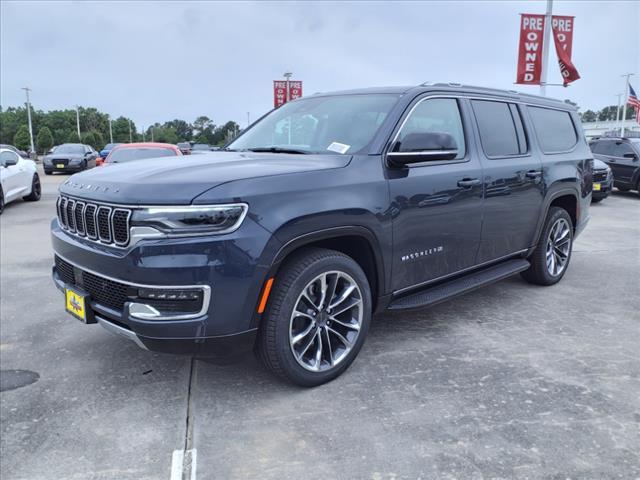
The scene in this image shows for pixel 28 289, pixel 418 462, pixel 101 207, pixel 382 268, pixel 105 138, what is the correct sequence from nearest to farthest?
1. pixel 418 462
2. pixel 101 207
3. pixel 382 268
4. pixel 28 289
5. pixel 105 138

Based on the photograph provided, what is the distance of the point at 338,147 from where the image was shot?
11.8 ft

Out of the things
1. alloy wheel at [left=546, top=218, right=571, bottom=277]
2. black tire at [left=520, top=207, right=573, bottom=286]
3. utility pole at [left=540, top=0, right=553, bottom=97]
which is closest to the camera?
black tire at [left=520, top=207, right=573, bottom=286]

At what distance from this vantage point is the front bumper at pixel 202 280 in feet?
8.73

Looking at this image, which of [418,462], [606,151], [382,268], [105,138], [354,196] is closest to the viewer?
[418,462]

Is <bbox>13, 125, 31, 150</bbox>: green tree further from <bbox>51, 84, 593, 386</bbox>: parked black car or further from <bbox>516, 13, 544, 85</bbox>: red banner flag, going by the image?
<bbox>51, 84, 593, 386</bbox>: parked black car

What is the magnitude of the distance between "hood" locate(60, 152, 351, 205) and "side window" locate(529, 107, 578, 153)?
8.77 ft

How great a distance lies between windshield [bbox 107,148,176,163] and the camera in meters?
10.9

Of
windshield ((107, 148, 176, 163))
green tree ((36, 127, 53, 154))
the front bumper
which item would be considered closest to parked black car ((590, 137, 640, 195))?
windshield ((107, 148, 176, 163))

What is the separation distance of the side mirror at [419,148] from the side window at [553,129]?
6.91 feet

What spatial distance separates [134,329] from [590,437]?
7.98ft

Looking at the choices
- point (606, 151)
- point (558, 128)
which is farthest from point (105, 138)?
point (558, 128)

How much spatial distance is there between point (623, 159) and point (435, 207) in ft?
45.4

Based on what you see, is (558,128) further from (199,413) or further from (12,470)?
(12,470)

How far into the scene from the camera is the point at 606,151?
51.1 ft
